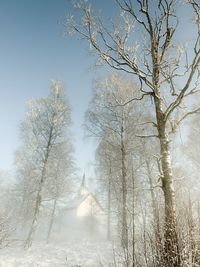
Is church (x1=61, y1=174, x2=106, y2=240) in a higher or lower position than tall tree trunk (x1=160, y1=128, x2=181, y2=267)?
higher

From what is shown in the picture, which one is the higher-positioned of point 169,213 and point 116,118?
point 116,118

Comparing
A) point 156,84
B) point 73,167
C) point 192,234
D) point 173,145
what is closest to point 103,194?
point 73,167

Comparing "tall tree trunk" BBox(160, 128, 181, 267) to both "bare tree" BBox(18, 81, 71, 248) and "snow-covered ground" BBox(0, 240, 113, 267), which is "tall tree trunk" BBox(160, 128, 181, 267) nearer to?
"snow-covered ground" BBox(0, 240, 113, 267)

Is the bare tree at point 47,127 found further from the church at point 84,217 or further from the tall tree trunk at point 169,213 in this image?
the church at point 84,217

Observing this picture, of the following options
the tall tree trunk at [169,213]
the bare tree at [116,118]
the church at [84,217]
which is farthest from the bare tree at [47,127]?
the church at [84,217]

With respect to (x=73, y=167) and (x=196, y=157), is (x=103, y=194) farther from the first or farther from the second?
(x=196, y=157)

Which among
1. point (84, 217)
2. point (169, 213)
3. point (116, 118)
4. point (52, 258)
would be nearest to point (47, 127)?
point (116, 118)

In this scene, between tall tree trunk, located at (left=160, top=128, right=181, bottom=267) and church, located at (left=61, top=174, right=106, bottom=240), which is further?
church, located at (left=61, top=174, right=106, bottom=240)

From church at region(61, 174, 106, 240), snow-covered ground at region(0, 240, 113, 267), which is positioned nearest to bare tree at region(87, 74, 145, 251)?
snow-covered ground at region(0, 240, 113, 267)

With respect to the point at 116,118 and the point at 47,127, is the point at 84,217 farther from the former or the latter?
the point at 116,118

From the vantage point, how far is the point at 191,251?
3145mm

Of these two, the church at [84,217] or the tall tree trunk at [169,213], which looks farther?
the church at [84,217]

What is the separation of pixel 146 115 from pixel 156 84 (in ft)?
25.4

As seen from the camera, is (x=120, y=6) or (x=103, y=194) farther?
(x=103, y=194)
